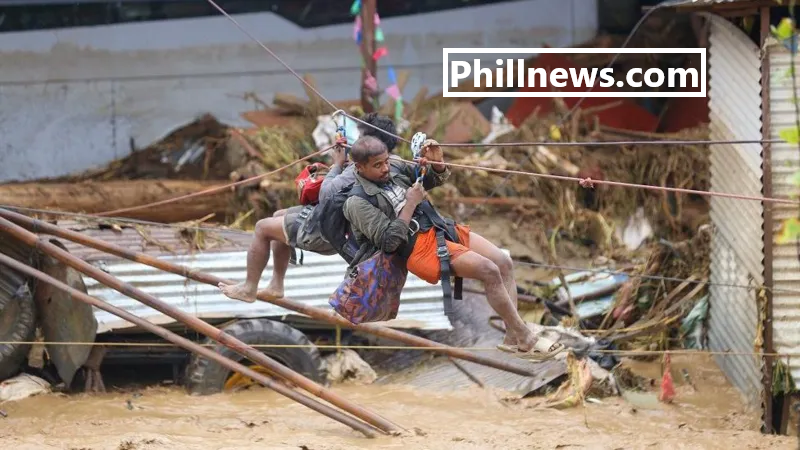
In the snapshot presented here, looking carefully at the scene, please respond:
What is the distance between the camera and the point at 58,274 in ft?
36.9

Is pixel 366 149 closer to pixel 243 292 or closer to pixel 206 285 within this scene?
pixel 243 292

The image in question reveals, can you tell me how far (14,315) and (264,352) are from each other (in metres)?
2.13

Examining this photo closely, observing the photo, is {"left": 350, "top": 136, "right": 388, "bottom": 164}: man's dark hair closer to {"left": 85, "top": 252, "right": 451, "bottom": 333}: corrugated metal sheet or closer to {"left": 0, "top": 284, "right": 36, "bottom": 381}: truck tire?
{"left": 85, "top": 252, "right": 451, "bottom": 333}: corrugated metal sheet

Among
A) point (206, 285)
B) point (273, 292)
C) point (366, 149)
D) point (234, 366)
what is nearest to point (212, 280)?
point (234, 366)

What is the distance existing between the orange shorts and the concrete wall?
8.25 m

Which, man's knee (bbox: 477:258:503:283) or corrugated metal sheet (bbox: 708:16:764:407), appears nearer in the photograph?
man's knee (bbox: 477:258:503:283)

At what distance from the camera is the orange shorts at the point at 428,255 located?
25.3ft

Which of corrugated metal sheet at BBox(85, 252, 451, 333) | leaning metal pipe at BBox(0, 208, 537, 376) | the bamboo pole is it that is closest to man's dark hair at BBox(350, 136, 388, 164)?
leaning metal pipe at BBox(0, 208, 537, 376)

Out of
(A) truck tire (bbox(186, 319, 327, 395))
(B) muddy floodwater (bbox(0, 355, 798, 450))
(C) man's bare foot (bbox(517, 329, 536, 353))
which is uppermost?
(C) man's bare foot (bbox(517, 329, 536, 353))

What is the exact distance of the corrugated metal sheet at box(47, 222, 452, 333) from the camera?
464 inches

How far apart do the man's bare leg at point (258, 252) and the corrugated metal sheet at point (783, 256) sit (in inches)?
181

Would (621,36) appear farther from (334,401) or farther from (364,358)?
(334,401)

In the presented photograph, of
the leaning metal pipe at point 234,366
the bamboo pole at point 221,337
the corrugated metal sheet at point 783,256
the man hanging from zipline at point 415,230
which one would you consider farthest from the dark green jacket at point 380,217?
the corrugated metal sheet at point 783,256

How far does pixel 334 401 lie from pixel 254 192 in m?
4.32
